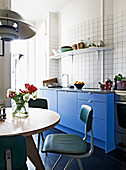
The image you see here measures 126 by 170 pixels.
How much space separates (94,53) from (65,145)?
7.74ft

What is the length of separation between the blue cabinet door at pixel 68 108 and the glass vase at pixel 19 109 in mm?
1475

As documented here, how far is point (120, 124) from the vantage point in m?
2.34

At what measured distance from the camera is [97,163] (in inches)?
78.4

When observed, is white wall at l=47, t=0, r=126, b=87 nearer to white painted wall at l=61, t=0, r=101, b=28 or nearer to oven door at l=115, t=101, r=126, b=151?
white painted wall at l=61, t=0, r=101, b=28

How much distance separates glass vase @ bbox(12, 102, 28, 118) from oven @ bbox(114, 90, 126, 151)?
4.94 feet

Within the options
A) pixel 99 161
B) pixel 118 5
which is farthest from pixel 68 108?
pixel 118 5

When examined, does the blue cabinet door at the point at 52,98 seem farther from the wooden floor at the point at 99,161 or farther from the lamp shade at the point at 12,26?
the lamp shade at the point at 12,26

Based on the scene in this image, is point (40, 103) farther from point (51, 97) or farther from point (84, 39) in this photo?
point (84, 39)

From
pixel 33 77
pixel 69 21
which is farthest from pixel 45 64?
pixel 69 21

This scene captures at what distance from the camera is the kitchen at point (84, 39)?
285 centimetres

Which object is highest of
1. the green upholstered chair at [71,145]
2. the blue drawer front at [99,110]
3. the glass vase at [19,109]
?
the glass vase at [19,109]

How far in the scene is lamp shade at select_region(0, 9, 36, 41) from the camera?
1.33 metres

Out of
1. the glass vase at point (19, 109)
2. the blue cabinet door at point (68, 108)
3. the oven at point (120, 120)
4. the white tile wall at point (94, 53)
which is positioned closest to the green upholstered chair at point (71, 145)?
the glass vase at point (19, 109)

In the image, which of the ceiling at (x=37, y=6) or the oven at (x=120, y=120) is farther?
the ceiling at (x=37, y=6)
